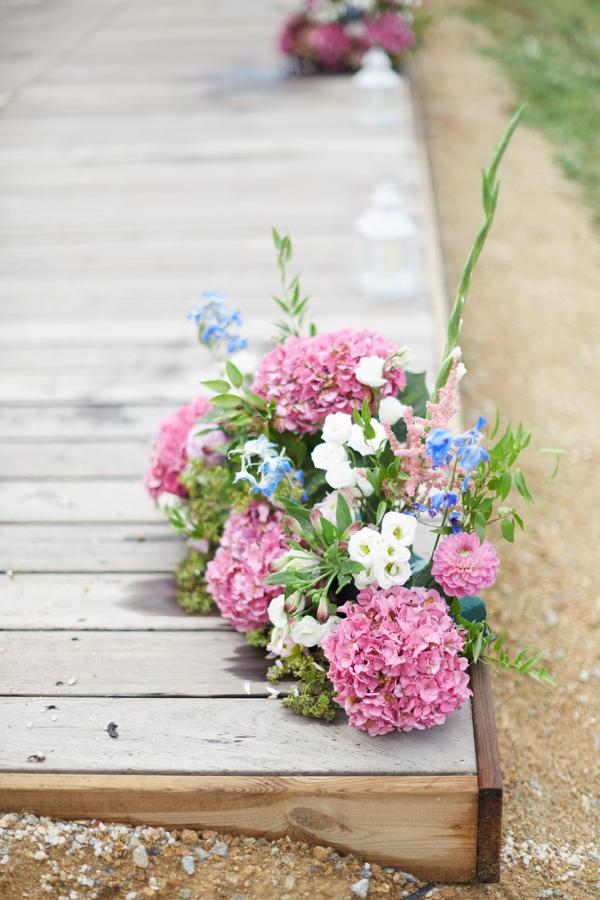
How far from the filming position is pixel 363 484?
5.27 feet

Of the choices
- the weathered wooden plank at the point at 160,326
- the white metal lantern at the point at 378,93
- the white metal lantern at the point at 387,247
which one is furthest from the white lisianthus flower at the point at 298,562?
the white metal lantern at the point at 378,93

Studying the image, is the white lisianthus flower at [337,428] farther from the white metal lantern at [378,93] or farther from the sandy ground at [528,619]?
the white metal lantern at [378,93]

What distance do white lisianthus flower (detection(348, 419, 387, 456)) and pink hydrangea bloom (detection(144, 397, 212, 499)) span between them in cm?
56

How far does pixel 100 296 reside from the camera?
3.32m

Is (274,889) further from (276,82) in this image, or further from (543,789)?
(276,82)

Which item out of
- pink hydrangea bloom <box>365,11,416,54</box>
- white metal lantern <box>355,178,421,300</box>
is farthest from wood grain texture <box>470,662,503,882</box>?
pink hydrangea bloom <box>365,11,416,54</box>

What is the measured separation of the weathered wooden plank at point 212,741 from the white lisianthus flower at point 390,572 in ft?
0.86

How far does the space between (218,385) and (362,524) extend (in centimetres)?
38

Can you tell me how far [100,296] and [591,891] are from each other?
2.43 m

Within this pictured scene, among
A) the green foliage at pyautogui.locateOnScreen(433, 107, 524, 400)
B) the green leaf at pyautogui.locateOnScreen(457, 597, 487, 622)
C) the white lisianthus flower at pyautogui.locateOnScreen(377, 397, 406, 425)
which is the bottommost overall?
the green leaf at pyautogui.locateOnScreen(457, 597, 487, 622)

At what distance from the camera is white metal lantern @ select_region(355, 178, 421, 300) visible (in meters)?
3.07

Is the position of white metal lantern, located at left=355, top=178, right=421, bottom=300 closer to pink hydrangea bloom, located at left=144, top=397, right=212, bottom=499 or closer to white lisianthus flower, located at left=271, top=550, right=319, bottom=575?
pink hydrangea bloom, located at left=144, top=397, right=212, bottom=499

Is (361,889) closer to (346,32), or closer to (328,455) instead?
(328,455)

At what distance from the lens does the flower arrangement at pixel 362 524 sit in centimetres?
149
